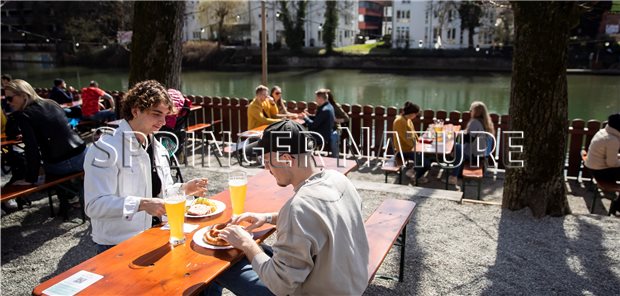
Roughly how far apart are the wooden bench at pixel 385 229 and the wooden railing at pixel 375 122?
3477mm

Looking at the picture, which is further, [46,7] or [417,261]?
[46,7]

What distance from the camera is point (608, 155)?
576cm

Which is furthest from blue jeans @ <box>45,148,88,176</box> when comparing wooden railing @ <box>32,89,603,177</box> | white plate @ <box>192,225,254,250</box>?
wooden railing @ <box>32,89,603,177</box>

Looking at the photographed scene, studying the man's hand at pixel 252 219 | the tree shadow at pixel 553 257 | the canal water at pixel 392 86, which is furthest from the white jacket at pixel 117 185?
the canal water at pixel 392 86

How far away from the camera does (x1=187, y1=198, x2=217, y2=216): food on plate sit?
9.02ft

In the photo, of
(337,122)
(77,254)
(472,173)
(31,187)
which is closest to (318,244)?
(77,254)

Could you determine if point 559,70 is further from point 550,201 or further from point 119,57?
point 119,57

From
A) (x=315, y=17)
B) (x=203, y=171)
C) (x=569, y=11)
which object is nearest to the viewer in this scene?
(x=569, y=11)

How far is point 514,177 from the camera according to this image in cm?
520

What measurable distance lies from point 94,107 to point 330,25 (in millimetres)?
40260

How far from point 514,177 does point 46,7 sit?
209ft

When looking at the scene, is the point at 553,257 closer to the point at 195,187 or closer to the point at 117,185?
the point at 195,187

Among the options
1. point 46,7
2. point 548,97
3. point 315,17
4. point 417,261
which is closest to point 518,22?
point 548,97

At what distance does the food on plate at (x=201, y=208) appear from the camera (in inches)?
108
